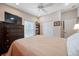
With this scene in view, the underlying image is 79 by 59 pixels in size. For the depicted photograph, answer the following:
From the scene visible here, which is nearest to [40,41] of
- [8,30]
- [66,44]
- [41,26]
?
[41,26]

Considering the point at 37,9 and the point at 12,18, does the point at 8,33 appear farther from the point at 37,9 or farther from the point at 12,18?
the point at 37,9

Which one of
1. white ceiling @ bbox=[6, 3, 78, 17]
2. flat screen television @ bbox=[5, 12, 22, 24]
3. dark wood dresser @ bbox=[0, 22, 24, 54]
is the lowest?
dark wood dresser @ bbox=[0, 22, 24, 54]

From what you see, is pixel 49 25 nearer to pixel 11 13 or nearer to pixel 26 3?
pixel 26 3

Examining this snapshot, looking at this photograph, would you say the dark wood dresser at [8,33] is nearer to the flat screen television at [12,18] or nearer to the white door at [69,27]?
the flat screen television at [12,18]

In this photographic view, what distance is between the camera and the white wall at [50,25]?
141cm

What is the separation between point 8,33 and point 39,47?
502 millimetres

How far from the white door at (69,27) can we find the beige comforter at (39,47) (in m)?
0.11

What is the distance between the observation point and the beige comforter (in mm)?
1180

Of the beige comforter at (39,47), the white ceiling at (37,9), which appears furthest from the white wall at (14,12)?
the beige comforter at (39,47)

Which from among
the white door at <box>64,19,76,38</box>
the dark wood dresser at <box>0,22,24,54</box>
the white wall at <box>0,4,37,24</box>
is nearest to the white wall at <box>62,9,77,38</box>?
the white door at <box>64,19,76,38</box>

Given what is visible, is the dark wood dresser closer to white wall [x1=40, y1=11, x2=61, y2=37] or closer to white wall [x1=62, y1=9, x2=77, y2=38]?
white wall [x1=40, y1=11, x2=61, y2=37]

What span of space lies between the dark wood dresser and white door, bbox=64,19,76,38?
0.64m

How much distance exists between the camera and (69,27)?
1.37 m

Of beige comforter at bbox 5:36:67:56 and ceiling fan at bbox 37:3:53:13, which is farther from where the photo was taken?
ceiling fan at bbox 37:3:53:13
